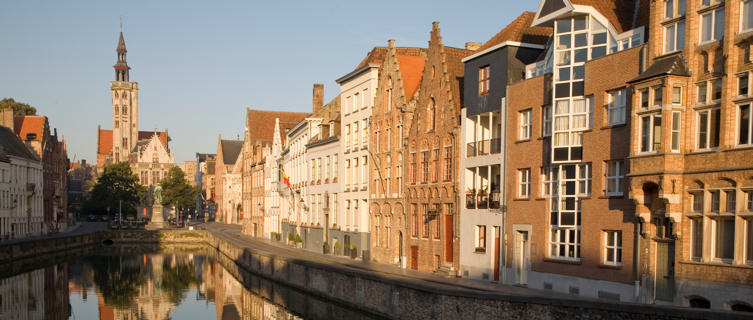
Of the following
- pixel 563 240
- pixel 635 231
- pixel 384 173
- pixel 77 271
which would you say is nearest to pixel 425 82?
pixel 384 173

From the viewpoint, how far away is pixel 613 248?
24.9 metres

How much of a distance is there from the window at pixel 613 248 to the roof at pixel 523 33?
31.5ft

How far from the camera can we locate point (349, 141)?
48812 mm

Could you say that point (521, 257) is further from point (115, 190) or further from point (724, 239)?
point (115, 190)

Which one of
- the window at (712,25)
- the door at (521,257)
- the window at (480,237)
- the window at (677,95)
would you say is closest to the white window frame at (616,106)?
the window at (677,95)

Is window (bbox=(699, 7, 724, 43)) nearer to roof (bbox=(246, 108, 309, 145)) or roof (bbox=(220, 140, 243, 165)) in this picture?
roof (bbox=(246, 108, 309, 145))

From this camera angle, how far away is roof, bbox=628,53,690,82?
70.9 ft

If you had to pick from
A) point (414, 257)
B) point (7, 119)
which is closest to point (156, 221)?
point (7, 119)

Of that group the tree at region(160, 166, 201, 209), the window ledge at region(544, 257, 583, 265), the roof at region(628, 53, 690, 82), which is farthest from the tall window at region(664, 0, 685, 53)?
the tree at region(160, 166, 201, 209)

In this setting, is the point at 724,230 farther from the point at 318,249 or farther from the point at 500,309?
the point at 318,249

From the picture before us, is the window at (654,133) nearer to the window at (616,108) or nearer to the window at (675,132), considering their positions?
the window at (675,132)

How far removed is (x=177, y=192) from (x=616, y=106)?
110 metres

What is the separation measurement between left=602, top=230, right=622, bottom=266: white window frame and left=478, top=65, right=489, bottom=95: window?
9.20 m

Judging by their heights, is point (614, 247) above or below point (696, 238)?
below
